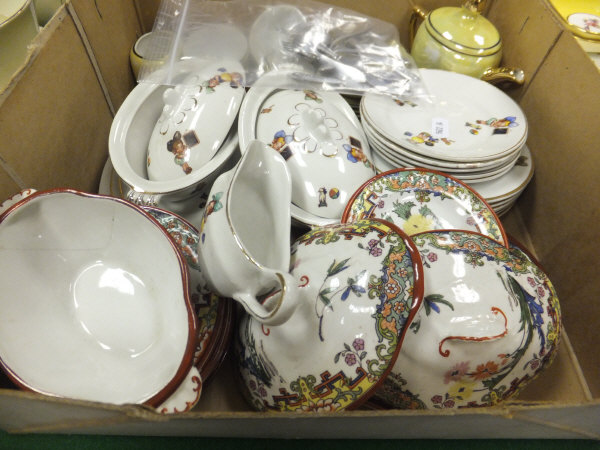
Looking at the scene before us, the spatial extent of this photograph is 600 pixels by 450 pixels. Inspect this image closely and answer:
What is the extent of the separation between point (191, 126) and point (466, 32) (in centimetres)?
56

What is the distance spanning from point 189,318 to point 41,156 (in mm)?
334

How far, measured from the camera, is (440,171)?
70cm

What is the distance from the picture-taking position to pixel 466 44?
0.85m

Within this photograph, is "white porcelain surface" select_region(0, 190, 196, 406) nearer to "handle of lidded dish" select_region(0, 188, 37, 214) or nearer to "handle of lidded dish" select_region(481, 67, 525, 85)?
"handle of lidded dish" select_region(0, 188, 37, 214)

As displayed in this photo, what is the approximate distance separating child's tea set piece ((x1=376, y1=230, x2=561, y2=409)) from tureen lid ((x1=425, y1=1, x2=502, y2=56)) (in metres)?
0.49

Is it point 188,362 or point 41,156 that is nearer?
point 188,362

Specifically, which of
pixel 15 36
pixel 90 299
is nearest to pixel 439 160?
pixel 90 299

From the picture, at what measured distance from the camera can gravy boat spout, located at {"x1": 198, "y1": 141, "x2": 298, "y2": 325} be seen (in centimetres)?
44

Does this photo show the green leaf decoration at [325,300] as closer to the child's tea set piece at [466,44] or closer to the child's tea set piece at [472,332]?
the child's tea set piece at [472,332]

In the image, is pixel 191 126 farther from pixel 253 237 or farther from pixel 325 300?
pixel 325 300

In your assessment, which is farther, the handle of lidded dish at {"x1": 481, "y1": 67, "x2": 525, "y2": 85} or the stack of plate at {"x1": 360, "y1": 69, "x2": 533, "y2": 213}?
the handle of lidded dish at {"x1": 481, "y1": 67, "x2": 525, "y2": 85}

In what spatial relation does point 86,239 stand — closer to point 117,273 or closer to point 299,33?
point 117,273

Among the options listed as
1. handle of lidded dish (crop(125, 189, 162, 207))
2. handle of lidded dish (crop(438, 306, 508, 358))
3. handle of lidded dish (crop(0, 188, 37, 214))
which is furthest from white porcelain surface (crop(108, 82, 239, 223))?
handle of lidded dish (crop(438, 306, 508, 358))

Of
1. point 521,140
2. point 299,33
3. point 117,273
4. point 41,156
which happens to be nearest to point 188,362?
point 117,273
